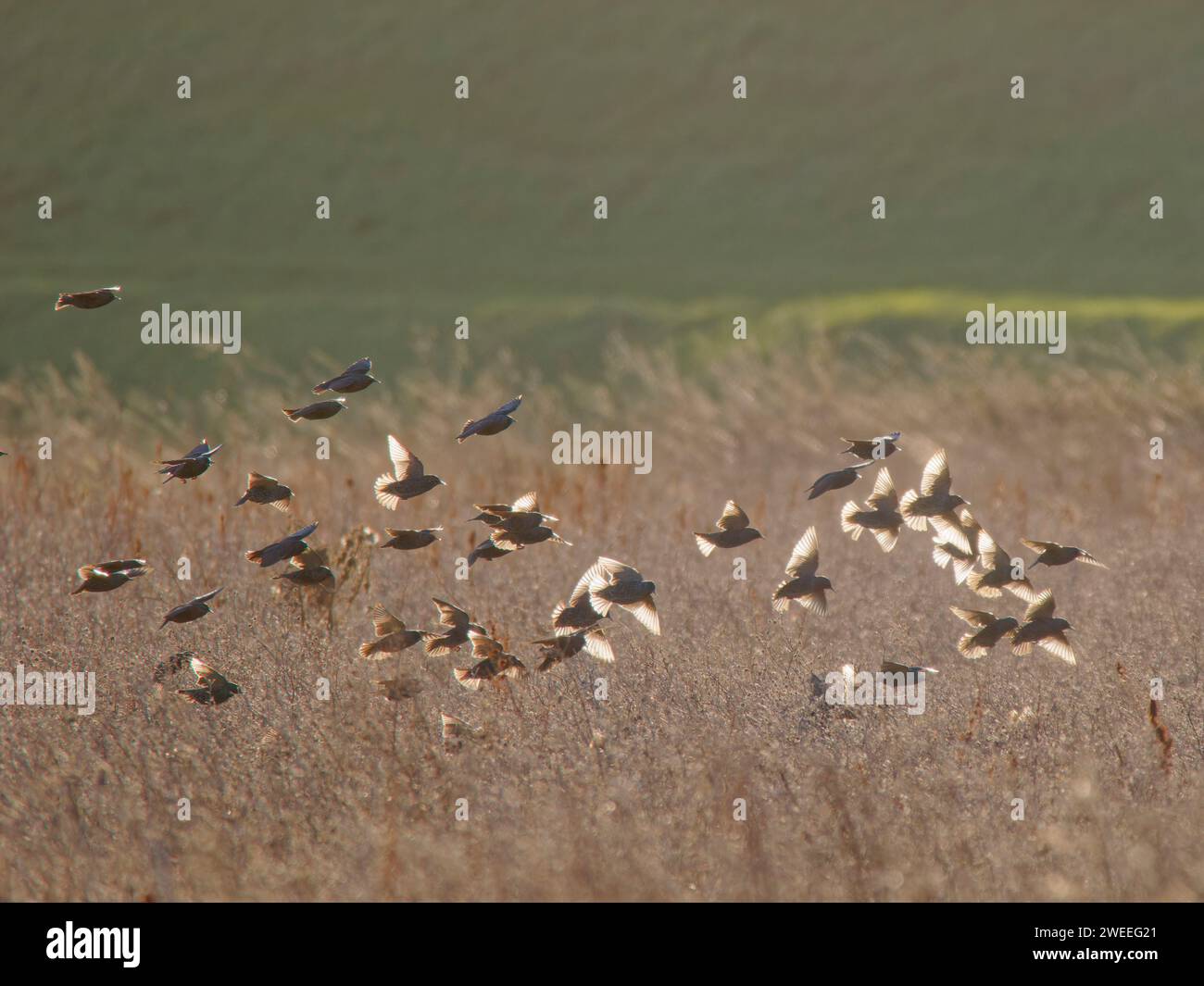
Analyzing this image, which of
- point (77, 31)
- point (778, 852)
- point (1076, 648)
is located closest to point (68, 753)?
point (778, 852)

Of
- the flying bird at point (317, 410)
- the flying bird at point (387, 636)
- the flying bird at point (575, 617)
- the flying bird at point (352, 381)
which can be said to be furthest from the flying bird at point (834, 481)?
the flying bird at point (317, 410)

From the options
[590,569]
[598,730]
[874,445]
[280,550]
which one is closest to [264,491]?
[280,550]

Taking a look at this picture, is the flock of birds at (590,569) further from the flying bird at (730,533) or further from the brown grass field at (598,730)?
the brown grass field at (598,730)

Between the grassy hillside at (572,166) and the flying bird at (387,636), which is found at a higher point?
the grassy hillside at (572,166)

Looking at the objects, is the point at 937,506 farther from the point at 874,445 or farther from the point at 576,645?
the point at 576,645

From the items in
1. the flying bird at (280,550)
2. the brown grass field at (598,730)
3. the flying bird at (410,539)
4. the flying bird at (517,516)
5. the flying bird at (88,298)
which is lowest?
the brown grass field at (598,730)

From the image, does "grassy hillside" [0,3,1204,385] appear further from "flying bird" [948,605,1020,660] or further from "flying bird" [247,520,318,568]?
"flying bird" [948,605,1020,660]

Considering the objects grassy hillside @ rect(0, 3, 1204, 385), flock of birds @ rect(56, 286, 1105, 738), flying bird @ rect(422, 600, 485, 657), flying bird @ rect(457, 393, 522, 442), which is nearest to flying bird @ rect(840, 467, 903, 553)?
flock of birds @ rect(56, 286, 1105, 738)
